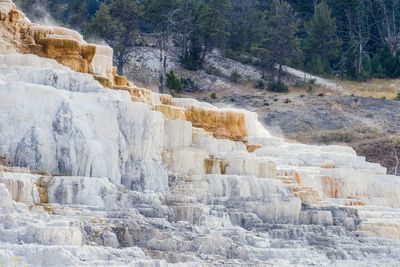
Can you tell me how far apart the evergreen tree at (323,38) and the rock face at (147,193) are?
30352 mm

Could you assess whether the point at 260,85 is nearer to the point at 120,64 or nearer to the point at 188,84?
the point at 188,84

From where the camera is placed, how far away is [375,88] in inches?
2068

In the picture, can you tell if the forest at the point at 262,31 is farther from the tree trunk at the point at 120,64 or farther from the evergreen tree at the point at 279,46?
the tree trunk at the point at 120,64

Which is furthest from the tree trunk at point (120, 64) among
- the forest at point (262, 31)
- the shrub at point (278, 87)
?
the shrub at point (278, 87)

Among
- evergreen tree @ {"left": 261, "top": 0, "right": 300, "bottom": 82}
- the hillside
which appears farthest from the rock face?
evergreen tree @ {"left": 261, "top": 0, "right": 300, "bottom": 82}

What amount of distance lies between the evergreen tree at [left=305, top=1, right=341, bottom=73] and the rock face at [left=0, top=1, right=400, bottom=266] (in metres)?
30.4

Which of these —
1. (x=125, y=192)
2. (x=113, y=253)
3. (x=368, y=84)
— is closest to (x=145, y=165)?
(x=125, y=192)

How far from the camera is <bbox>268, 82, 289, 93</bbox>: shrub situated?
50500 millimetres

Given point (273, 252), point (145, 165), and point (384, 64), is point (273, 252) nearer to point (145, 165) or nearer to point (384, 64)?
point (145, 165)

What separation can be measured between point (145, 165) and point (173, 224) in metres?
3.99

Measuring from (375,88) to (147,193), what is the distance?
36068 millimetres

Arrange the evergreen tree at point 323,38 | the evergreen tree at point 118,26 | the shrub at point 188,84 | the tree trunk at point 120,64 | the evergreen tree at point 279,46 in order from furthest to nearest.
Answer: the evergreen tree at point 323,38 → the evergreen tree at point 279,46 → the shrub at point 188,84 → the evergreen tree at point 118,26 → the tree trunk at point 120,64

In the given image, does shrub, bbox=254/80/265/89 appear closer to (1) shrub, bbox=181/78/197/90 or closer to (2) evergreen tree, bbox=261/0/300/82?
(2) evergreen tree, bbox=261/0/300/82

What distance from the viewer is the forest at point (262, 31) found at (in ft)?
166
